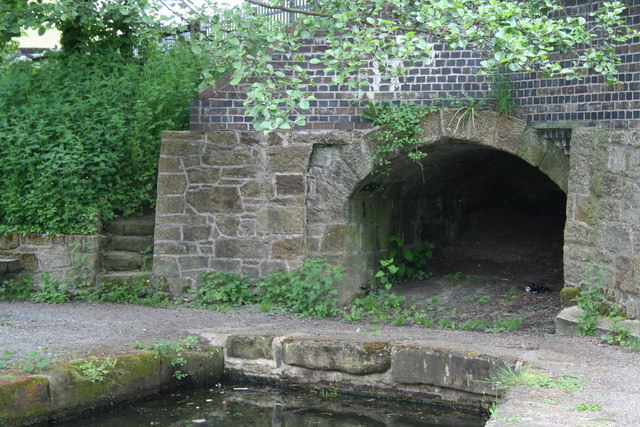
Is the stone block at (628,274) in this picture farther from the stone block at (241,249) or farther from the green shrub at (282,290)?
the stone block at (241,249)

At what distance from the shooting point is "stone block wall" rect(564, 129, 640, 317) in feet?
23.2

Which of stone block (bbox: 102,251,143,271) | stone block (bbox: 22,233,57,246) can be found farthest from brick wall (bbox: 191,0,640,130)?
stone block (bbox: 22,233,57,246)

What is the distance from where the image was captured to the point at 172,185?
9344mm

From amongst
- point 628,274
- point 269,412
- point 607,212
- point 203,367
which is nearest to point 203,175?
point 203,367

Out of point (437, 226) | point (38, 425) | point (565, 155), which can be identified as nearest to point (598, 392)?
point (565, 155)

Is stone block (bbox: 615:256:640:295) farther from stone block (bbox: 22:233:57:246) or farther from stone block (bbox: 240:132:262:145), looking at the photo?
stone block (bbox: 22:233:57:246)

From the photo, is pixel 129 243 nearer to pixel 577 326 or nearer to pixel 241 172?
pixel 241 172

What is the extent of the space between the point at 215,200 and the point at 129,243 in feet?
4.16

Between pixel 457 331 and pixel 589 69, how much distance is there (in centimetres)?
271

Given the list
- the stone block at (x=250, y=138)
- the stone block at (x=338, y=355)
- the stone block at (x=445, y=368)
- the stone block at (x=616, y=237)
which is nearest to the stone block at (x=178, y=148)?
the stone block at (x=250, y=138)

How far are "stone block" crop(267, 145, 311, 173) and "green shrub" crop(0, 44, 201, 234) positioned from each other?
4.71 ft

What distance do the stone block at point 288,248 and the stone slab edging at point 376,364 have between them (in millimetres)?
1735

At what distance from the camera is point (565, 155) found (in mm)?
7910

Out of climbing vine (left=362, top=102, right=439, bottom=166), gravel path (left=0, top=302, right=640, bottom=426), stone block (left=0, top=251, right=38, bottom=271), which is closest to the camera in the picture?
gravel path (left=0, top=302, right=640, bottom=426)
